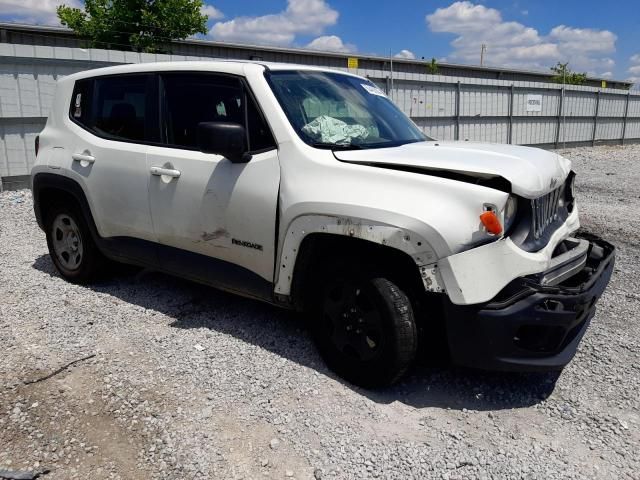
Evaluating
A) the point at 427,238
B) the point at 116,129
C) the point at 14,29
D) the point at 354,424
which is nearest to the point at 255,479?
the point at 354,424

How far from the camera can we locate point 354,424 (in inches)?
113

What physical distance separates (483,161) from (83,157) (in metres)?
3.18

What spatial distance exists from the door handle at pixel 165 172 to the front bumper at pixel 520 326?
2084 mm

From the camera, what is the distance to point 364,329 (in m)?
3.08

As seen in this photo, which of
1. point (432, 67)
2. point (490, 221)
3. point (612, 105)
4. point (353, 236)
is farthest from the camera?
point (432, 67)

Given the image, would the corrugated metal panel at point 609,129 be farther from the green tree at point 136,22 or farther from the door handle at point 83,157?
the door handle at point 83,157

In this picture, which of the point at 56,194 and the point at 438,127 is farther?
the point at 438,127

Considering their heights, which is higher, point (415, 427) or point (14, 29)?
point (14, 29)

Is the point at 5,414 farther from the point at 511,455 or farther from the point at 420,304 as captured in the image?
the point at 511,455

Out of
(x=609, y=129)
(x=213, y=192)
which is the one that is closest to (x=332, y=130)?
(x=213, y=192)

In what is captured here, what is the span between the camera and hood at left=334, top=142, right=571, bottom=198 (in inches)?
110

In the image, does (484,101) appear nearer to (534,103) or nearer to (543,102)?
(534,103)

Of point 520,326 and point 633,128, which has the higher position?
point 633,128

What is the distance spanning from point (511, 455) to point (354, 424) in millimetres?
786
